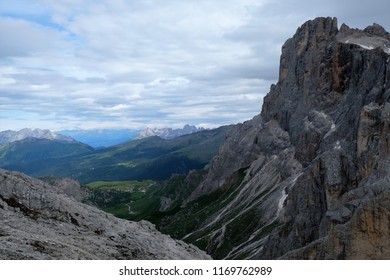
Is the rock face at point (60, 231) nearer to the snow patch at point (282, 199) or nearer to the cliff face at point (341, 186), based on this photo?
the cliff face at point (341, 186)

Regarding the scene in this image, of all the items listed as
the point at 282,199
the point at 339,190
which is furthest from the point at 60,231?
the point at 282,199

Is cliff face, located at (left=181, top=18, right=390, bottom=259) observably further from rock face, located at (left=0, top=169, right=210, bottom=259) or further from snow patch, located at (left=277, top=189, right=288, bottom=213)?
rock face, located at (left=0, top=169, right=210, bottom=259)

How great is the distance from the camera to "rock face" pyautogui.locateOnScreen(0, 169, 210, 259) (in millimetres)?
37750

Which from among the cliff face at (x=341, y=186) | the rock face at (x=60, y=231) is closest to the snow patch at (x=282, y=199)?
the cliff face at (x=341, y=186)

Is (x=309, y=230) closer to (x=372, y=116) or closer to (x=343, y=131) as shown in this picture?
(x=372, y=116)

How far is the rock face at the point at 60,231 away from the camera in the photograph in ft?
124

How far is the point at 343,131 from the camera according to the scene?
17075cm

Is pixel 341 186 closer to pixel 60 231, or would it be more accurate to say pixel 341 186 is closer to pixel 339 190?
pixel 339 190

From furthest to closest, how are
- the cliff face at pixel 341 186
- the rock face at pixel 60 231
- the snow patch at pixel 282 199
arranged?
the snow patch at pixel 282 199 < the cliff face at pixel 341 186 < the rock face at pixel 60 231

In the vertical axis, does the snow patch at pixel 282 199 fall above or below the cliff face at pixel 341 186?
below

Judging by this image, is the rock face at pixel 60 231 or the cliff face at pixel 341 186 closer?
the rock face at pixel 60 231

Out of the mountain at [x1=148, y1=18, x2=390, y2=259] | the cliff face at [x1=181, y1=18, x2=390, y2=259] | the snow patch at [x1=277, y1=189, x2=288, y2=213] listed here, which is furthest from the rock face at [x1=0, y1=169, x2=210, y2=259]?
the snow patch at [x1=277, y1=189, x2=288, y2=213]

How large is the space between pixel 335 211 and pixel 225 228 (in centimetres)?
10264
